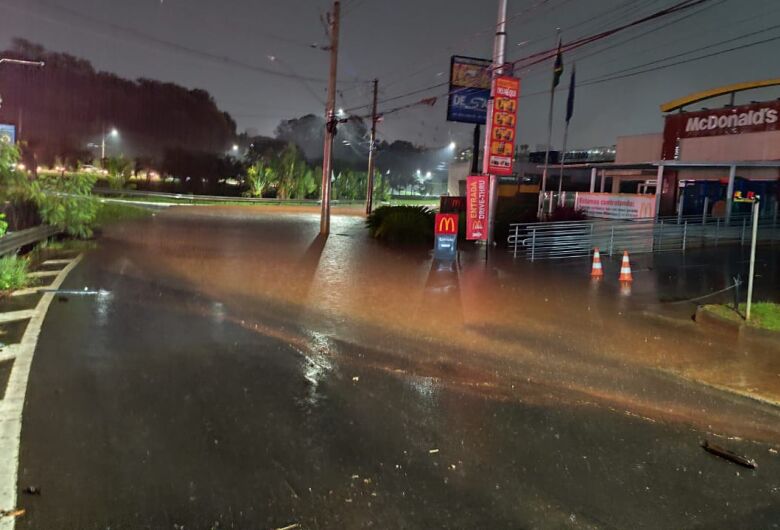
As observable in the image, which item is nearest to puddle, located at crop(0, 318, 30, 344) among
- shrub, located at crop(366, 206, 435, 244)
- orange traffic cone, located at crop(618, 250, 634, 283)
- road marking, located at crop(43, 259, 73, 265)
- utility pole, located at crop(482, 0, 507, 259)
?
road marking, located at crop(43, 259, 73, 265)

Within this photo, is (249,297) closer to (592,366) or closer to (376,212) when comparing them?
(592,366)

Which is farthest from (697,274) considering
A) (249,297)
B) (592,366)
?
(249,297)

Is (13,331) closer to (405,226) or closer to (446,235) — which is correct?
(446,235)

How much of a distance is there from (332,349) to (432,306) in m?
3.49

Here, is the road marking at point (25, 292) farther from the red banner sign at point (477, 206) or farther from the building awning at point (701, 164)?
the building awning at point (701, 164)

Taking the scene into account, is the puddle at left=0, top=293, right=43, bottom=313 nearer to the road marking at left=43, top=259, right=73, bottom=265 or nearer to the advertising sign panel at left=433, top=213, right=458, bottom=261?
the road marking at left=43, top=259, right=73, bottom=265

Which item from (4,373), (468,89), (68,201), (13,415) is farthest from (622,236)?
(13,415)

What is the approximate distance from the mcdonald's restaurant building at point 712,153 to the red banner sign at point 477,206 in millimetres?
10251

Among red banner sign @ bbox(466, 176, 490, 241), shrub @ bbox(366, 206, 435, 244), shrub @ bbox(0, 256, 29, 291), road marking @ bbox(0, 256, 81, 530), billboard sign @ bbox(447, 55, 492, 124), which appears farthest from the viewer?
billboard sign @ bbox(447, 55, 492, 124)

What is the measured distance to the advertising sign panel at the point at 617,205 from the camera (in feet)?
87.1

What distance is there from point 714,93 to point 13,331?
1169 inches

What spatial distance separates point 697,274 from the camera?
51.5 ft

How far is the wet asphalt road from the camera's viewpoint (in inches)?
161

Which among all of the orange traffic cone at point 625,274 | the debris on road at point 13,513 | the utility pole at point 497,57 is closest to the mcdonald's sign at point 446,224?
the utility pole at point 497,57
